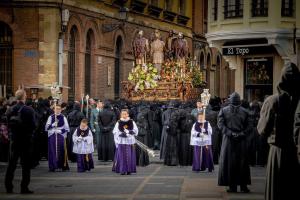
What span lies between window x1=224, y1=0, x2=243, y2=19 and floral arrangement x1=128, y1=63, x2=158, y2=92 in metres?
4.02

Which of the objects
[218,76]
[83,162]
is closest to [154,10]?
[218,76]

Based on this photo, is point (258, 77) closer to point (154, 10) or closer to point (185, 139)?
point (154, 10)

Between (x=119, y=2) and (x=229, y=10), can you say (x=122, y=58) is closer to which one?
(x=119, y=2)

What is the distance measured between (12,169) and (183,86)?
55.7 ft

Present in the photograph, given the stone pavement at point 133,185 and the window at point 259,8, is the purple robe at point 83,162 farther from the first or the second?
the window at point 259,8

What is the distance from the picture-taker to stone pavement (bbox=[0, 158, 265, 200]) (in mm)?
Result: 15787

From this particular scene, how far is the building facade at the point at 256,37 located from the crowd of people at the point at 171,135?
16.9ft

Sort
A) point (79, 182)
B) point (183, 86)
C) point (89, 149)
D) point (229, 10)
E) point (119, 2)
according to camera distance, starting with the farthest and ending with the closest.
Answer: point (119, 2) < point (229, 10) < point (183, 86) < point (89, 149) < point (79, 182)

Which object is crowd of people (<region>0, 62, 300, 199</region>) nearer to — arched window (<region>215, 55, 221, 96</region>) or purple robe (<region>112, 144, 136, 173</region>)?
purple robe (<region>112, 144, 136, 173</region>)

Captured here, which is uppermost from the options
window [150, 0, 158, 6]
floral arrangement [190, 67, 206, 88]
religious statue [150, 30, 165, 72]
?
window [150, 0, 158, 6]

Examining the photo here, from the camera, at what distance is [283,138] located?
10922mm

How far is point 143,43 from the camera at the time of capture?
34.5m

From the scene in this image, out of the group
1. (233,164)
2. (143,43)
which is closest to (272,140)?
(233,164)

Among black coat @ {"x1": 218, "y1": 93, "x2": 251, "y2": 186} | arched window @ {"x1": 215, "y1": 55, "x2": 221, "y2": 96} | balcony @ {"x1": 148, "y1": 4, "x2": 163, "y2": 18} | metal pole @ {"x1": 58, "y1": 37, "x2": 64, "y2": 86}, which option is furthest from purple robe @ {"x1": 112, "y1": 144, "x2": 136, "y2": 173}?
arched window @ {"x1": 215, "y1": 55, "x2": 221, "y2": 96}
